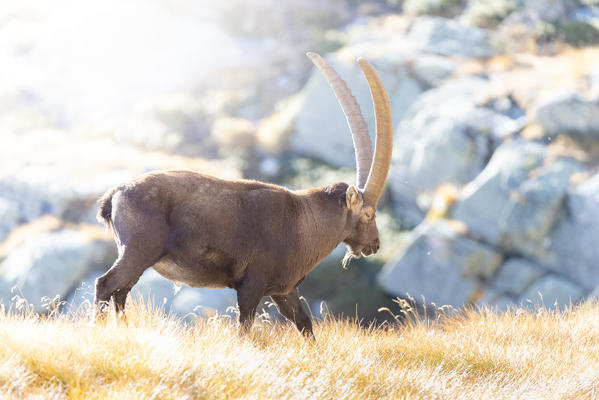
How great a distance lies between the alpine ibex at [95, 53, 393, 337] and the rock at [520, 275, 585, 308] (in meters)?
10.0

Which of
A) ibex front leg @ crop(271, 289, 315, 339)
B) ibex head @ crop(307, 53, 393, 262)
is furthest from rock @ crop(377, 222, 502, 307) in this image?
ibex front leg @ crop(271, 289, 315, 339)

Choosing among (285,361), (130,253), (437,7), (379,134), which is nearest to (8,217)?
(130,253)

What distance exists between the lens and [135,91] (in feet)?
100

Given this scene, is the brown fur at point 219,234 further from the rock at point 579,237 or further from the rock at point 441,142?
the rock at point 441,142

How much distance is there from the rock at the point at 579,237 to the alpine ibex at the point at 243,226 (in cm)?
1064

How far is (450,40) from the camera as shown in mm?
26078

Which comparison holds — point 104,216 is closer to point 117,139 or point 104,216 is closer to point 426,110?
point 426,110

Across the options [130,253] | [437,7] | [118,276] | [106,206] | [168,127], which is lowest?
[168,127]

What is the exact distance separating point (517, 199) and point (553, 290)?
98.0 inches

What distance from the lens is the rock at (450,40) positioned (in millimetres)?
25297

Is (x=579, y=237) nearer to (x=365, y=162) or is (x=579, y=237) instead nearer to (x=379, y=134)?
(x=365, y=162)

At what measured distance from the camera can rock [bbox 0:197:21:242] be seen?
754 inches

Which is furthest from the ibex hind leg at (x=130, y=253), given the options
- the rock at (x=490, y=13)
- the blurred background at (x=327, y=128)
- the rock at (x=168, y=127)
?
the rock at (x=490, y=13)

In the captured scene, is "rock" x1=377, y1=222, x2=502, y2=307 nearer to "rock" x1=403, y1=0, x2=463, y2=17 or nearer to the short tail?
the short tail
